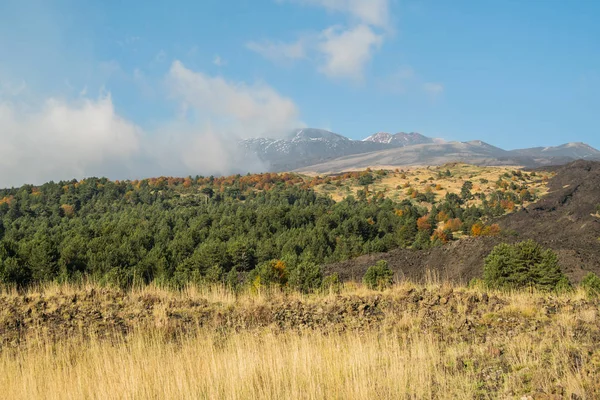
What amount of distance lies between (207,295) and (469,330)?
6.48 meters

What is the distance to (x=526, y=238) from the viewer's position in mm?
37531

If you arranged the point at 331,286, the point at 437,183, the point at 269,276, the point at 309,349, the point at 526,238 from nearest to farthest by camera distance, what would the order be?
the point at 309,349
the point at 331,286
the point at 269,276
the point at 526,238
the point at 437,183

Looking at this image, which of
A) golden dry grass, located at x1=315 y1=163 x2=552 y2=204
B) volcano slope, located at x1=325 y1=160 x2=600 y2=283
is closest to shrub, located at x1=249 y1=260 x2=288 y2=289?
volcano slope, located at x1=325 y1=160 x2=600 y2=283

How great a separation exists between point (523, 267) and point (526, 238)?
19.5 meters

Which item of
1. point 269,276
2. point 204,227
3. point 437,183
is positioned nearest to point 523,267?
point 269,276

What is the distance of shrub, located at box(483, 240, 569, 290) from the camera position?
62.1 ft

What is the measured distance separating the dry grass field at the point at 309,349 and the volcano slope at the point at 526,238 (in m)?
8.85

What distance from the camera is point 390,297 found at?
984 cm

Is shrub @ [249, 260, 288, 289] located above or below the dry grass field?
below

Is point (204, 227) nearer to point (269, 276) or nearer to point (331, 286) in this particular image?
point (269, 276)

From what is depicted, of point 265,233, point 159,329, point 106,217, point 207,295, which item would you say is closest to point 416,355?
point 159,329

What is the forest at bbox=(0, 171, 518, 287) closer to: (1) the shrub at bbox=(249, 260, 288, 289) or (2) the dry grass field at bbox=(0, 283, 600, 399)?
(1) the shrub at bbox=(249, 260, 288, 289)

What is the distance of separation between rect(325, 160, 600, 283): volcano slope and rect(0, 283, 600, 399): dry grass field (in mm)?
8852

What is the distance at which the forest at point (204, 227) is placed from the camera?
3606 cm
